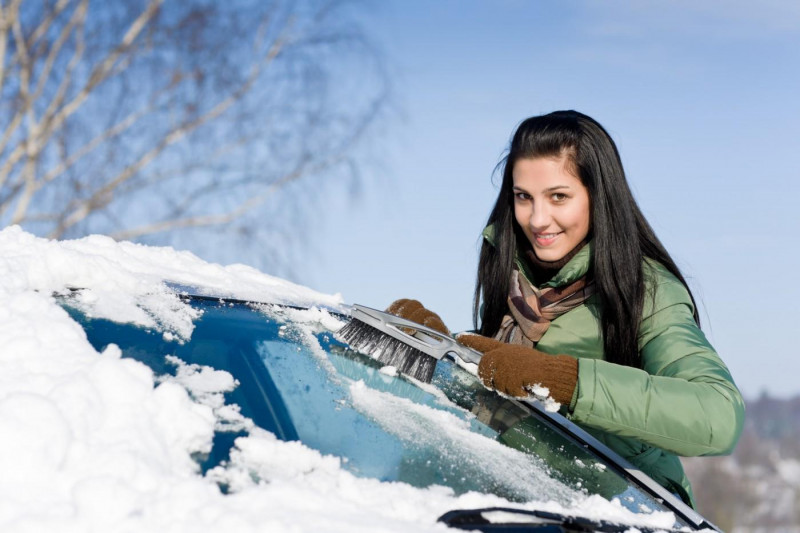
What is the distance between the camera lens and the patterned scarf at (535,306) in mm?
2793

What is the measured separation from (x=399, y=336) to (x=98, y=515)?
102 centimetres

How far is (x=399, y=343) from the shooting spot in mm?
2012

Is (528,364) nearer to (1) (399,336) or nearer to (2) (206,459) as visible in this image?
(1) (399,336)

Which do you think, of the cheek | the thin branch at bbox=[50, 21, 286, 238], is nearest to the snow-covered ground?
the cheek

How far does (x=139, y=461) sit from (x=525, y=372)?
108cm

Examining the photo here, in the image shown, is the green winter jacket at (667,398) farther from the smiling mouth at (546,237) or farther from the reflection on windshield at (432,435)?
the smiling mouth at (546,237)

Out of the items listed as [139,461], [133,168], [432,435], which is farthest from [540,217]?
[133,168]

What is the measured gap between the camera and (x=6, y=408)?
128cm

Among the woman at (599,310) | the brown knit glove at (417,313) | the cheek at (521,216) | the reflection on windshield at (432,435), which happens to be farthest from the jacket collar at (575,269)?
the reflection on windshield at (432,435)

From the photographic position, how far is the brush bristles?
1.95m

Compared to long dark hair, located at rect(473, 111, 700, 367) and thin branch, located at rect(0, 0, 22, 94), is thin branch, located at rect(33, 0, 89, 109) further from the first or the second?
long dark hair, located at rect(473, 111, 700, 367)

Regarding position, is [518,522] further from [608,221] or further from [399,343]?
[608,221]

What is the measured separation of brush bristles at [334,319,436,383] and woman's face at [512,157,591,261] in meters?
0.95

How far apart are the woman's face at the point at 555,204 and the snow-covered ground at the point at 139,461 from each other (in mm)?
1321
